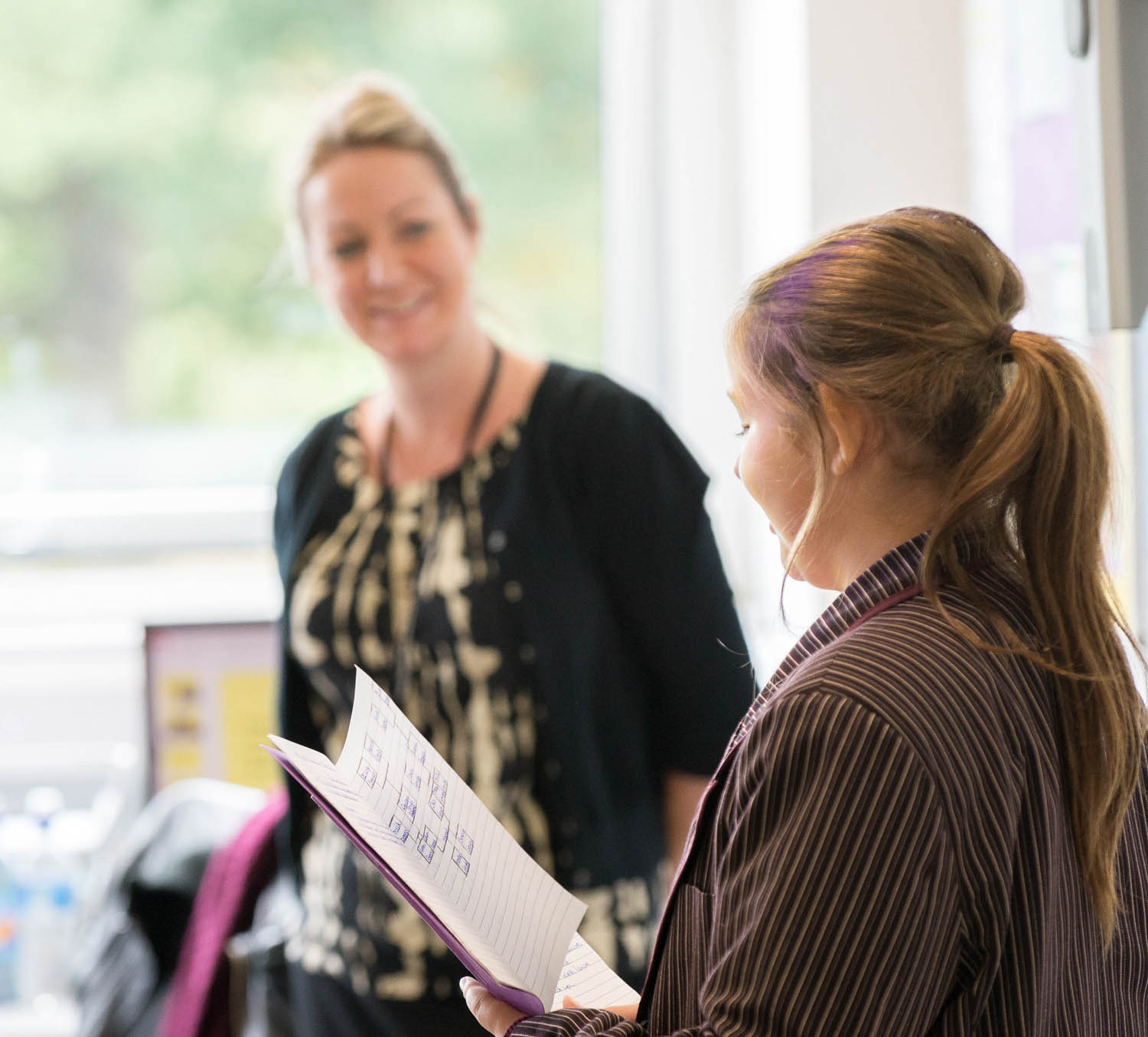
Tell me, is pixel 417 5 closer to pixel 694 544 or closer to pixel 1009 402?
pixel 694 544

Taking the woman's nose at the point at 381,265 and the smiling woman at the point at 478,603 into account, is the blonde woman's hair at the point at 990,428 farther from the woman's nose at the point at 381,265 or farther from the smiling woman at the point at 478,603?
the woman's nose at the point at 381,265

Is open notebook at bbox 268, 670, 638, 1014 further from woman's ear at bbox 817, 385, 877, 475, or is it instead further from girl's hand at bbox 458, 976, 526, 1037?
woman's ear at bbox 817, 385, 877, 475

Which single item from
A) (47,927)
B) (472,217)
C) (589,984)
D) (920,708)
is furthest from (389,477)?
(47,927)

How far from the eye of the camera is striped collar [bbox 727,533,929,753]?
691mm

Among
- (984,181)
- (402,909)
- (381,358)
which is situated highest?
(984,181)

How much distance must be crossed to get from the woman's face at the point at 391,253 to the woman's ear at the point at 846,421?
0.79m

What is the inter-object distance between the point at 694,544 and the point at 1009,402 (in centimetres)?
65

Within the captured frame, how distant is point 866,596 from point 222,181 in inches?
81.4

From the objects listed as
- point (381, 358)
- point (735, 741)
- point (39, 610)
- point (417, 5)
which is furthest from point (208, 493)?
point (735, 741)

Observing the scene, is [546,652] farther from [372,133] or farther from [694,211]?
[694,211]

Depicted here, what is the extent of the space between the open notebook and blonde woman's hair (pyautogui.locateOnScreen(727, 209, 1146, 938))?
0.29 metres

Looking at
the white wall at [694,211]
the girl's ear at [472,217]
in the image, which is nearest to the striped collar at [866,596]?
the girl's ear at [472,217]

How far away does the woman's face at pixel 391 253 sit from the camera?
1423 mm

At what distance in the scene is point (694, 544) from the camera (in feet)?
4.29
